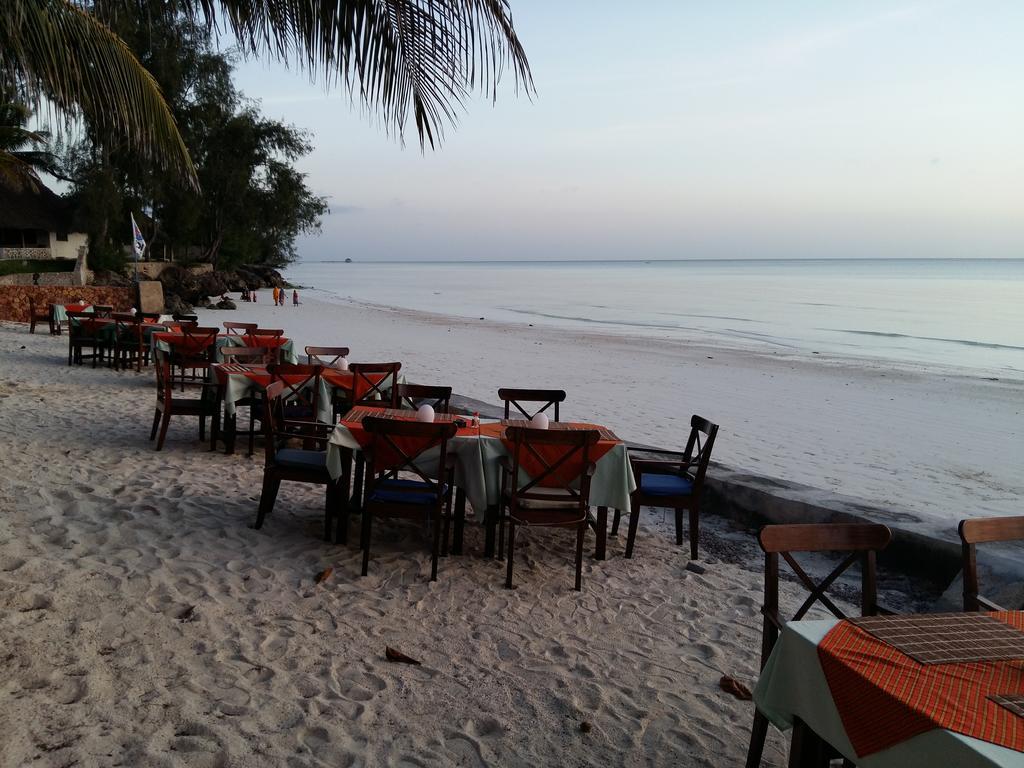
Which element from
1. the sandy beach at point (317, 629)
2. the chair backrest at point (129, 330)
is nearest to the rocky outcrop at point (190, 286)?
the chair backrest at point (129, 330)

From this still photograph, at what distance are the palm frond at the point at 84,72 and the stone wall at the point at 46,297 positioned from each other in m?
18.0

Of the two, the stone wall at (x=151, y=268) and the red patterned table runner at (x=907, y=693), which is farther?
the stone wall at (x=151, y=268)

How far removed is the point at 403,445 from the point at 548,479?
0.92 m

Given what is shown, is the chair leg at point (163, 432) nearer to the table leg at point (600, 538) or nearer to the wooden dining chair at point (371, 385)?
the wooden dining chair at point (371, 385)

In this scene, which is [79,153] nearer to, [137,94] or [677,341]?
[677,341]

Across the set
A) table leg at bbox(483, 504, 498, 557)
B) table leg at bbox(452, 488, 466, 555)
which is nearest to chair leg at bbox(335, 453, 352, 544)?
table leg at bbox(452, 488, 466, 555)

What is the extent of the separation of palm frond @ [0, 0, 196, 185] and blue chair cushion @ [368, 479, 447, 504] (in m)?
2.47

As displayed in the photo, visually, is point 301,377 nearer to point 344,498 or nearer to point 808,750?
point 344,498

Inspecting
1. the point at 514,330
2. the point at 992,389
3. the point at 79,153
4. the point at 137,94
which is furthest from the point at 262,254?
the point at 137,94

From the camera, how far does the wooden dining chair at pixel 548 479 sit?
4375mm

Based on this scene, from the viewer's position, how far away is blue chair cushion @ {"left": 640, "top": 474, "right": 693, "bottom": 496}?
505 cm

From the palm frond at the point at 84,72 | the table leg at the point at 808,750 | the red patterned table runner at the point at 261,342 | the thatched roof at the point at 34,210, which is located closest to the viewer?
the table leg at the point at 808,750

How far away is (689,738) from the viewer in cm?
302

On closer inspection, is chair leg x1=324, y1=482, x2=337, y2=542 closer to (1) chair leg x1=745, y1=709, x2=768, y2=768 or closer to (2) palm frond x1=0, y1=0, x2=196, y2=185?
(2) palm frond x1=0, y1=0, x2=196, y2=185
